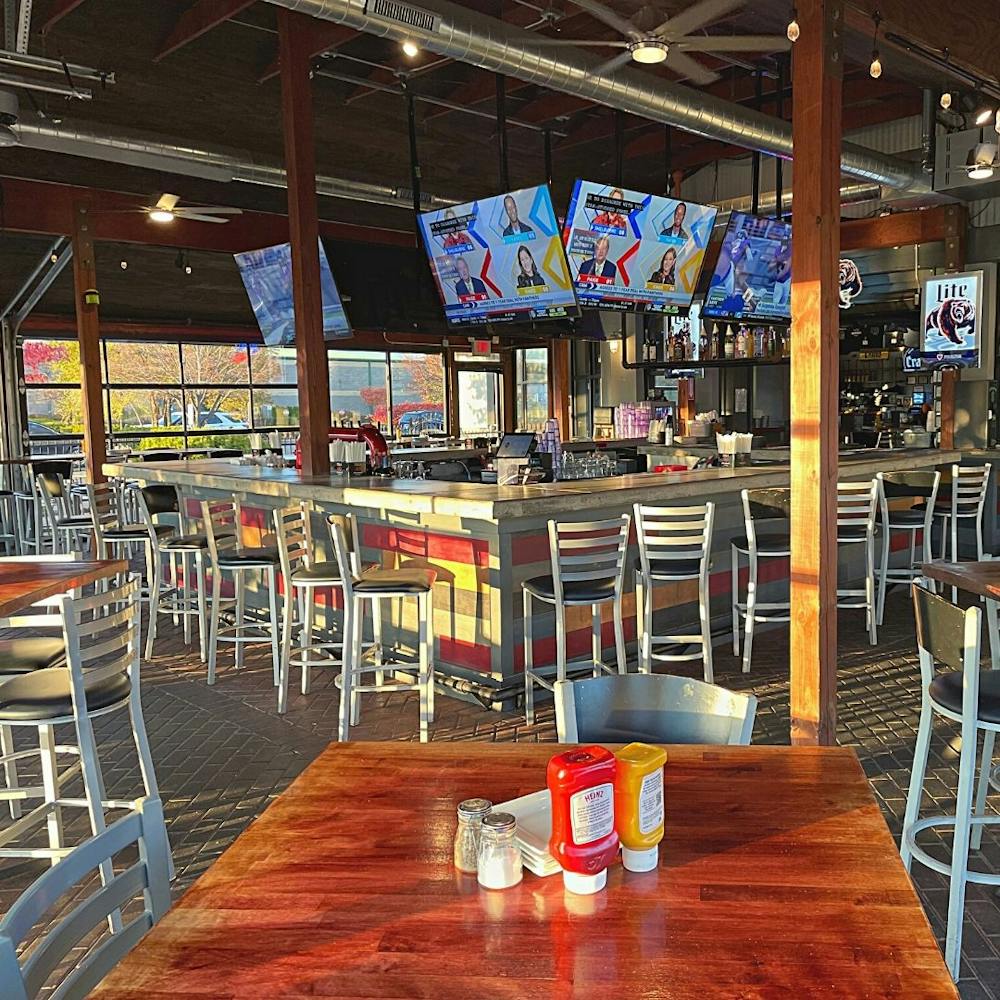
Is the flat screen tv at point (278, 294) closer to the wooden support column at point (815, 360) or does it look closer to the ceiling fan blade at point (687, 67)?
the ceiling fan blade at point (687, 67)

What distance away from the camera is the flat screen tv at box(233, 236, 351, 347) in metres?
7.97

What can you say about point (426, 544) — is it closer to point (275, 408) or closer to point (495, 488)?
point (495, 488)

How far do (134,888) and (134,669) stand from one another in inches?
70.1

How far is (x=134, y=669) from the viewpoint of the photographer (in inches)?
128

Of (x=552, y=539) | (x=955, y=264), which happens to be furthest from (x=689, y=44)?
(x=955, y=264)

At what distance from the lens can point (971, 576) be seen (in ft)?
11.2

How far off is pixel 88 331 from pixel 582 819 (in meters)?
8.87

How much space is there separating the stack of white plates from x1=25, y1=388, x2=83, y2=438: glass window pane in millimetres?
12229

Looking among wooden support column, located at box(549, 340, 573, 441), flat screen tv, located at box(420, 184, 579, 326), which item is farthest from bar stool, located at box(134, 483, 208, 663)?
wooden support column, located at box(549, 340, 573, 441)

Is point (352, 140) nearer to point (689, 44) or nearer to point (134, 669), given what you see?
point (689, 44)

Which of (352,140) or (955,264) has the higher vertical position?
(352,140)

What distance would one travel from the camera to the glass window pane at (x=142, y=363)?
12727mm

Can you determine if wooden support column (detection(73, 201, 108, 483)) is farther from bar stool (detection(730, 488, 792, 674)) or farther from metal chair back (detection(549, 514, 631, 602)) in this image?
bar stool (detection(730, 488, 792, 674))

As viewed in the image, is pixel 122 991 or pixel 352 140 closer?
pixel 122 991
